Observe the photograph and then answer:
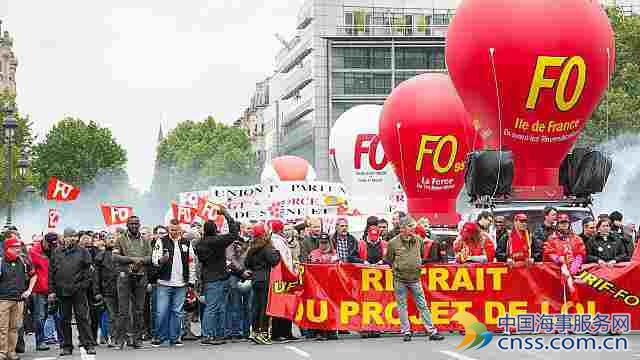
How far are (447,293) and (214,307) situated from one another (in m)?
3.50

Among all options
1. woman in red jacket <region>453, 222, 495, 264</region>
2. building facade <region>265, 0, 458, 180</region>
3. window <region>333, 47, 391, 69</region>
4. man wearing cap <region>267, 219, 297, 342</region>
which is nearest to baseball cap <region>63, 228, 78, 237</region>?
man wearing cap <region>267, 219, 297, 342</region>

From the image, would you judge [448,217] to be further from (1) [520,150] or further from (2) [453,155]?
(1) [520,150]

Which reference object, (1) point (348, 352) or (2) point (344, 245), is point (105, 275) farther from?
(1) point (348, 352)

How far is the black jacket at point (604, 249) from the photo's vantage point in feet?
64.2

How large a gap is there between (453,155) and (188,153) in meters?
96.8

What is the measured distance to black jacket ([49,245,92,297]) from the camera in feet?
61.9

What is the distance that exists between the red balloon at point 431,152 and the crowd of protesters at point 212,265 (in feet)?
50.0

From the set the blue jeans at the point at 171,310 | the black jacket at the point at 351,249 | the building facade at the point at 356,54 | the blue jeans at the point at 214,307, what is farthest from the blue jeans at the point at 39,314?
the building facade at the point at 356,54

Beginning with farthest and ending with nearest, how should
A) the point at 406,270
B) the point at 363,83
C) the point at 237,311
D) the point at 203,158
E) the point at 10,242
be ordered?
the point at 203,158 < the point at 363,83 < the point at 237,311 < the point at 406,270 < the point at 10,242

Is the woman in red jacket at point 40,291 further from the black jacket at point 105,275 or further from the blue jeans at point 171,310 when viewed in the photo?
the blue jeans at point 171,310

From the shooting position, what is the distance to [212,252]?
63.0 feet

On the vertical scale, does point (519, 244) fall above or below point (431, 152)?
below

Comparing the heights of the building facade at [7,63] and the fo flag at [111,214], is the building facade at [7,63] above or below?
above

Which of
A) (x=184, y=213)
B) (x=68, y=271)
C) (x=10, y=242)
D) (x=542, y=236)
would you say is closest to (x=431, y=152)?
(x=184, y=213)
